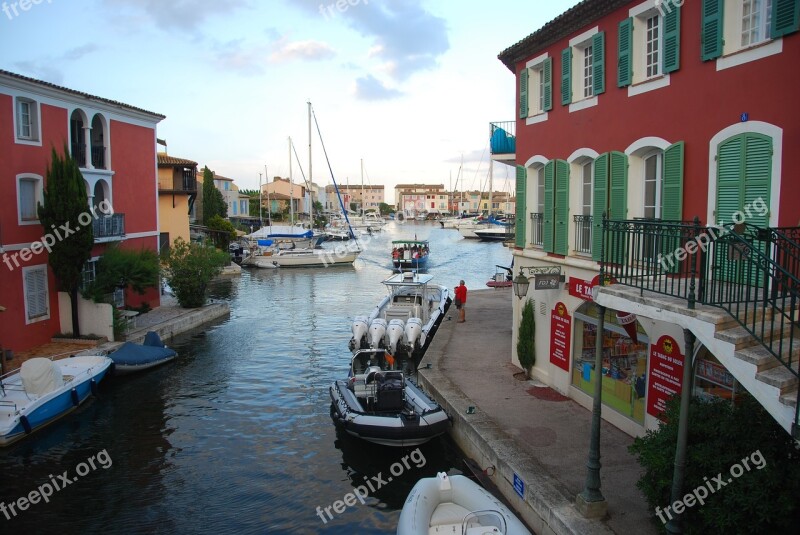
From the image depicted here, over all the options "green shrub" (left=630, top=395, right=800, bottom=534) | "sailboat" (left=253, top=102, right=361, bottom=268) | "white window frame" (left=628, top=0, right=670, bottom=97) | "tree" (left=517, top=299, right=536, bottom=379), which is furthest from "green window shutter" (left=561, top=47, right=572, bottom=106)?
"sailboat" (left=253, top=102, right=361, bottom=268)

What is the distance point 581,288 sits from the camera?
1330 centimetres

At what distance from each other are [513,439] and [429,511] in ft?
9.29

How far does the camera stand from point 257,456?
1388 cm

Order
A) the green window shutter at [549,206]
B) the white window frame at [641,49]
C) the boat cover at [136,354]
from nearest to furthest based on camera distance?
1. the white window frame at [641,49]
2. the green window shutter at [549,206]
3. the boat cover at [136,354]

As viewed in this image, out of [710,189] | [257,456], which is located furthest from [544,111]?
[257,456]

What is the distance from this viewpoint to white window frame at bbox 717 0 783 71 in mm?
8953

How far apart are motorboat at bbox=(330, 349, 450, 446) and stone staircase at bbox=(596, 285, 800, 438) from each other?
244 inches

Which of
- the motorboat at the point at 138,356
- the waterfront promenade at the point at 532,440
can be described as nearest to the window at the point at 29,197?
the motorboat at the point at 138,356

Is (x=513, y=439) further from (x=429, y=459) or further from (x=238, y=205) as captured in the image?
(x=238, y=205)

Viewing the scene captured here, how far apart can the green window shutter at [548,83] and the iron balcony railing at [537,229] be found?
269cm

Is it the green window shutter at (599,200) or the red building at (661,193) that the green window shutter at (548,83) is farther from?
the green window shutter at (599,200)

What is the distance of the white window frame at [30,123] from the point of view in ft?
64.1

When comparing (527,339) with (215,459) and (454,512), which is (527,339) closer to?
(454,512)

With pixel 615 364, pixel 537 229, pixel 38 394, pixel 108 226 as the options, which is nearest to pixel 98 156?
pixel 108 226
